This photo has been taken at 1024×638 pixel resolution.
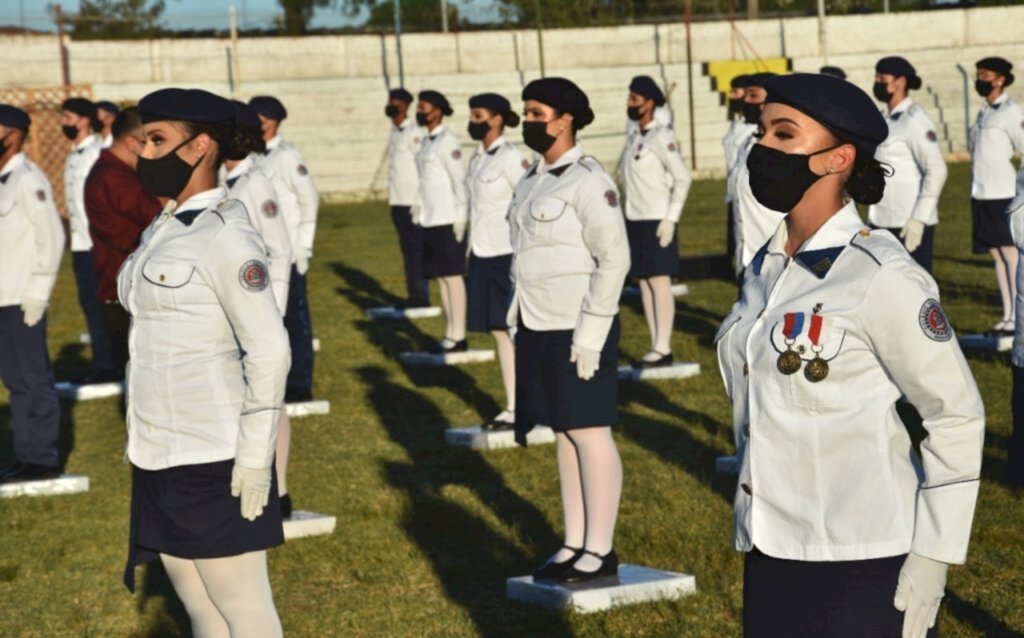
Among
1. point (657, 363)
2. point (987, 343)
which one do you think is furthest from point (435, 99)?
point (987, 343)

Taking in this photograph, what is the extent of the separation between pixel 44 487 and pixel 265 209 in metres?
2.15

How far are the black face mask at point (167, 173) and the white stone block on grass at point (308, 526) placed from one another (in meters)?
3.83

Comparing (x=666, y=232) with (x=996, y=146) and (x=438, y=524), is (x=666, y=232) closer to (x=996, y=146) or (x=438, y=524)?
(x=996, y=146)

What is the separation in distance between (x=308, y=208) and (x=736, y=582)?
6.62 metres

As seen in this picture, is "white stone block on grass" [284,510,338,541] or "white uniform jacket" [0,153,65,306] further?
"white uniform jacket" [0,153,65,306]

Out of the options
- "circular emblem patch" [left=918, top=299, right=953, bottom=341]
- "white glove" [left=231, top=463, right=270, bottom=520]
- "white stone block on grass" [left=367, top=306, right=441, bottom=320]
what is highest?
"circular emblem patch" [left=918, top=299, right=953, bottom=341]

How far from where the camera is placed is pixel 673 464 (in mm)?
9891

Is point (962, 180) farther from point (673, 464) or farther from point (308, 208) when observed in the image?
point (673, 464)

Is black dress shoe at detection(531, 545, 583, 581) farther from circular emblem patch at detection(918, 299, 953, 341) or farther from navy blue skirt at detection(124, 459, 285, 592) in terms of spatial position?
circular emblem patch at detection(918, 299, 953, 341)

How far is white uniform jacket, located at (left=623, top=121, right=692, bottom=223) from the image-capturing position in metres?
13.9

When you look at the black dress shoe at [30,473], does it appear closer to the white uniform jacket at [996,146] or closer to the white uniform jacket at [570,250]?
the white uniform jacket at [570,250]

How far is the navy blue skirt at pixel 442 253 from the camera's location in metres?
15.2

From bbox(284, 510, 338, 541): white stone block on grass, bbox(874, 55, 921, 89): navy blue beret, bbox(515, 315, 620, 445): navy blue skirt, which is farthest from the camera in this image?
bbox(874, 55, 921, 89): navy blue beret

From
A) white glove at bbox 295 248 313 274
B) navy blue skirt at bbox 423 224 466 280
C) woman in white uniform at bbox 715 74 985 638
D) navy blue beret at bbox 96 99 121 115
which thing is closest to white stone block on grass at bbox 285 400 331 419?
white glove at bbox 295 248 313 274
